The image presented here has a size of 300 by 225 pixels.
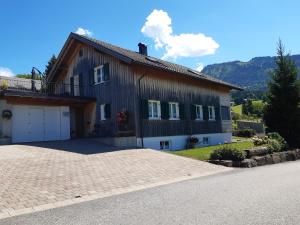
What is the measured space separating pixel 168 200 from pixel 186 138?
17.9m

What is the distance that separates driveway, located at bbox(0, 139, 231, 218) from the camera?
898 centimetres

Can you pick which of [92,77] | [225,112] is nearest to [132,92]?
[92,77]

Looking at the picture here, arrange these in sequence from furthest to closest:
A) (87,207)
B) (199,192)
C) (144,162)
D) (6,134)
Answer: (6,134) < (144,162) < (199,192) < (87,207)

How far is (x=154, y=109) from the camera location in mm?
23938

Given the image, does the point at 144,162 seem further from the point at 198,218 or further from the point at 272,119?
the point at 272,119

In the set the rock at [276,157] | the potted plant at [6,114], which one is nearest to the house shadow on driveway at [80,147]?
the potted plant at [6,114]

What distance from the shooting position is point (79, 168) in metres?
13.2

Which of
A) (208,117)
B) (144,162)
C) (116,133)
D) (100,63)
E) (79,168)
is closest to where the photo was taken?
(79,168)

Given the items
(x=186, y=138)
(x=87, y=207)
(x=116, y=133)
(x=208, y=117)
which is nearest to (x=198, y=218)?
(x=87, y=207)

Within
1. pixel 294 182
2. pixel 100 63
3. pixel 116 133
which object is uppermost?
pixel 100 63

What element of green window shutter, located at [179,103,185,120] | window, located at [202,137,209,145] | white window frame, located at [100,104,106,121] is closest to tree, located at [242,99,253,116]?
window, located at [202,137,209,145]

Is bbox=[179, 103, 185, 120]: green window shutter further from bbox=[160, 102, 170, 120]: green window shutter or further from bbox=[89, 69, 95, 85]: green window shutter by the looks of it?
bbox=[89, 69, 95, 85]: green window shutter

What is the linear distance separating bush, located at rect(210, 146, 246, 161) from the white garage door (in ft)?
37.0

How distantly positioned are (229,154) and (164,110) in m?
8.02
